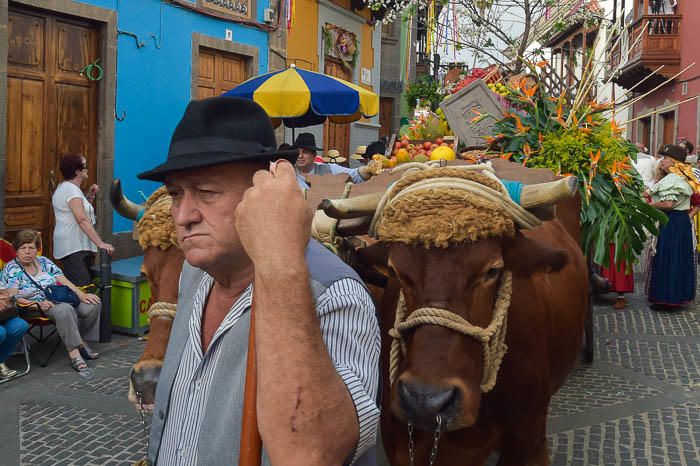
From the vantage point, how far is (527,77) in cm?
645

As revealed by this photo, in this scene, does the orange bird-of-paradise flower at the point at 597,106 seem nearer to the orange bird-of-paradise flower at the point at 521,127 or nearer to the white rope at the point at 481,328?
the orange bird-of-paradise flower at the point at 521,127

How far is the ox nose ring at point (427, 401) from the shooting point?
2.61 metres

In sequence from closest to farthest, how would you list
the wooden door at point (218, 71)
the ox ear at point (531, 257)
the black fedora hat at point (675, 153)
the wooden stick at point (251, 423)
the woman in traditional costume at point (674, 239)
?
the wooden stick at point (251, 423) < the ox ear at point (531, 257) < the woman in traditional costume at point (674, 239) < the black fedora hat at point (675, 153) < the wooden door at point (218, 71)

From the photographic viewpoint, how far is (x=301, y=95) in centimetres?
908

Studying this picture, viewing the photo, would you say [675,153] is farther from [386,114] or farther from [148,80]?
[386,114]

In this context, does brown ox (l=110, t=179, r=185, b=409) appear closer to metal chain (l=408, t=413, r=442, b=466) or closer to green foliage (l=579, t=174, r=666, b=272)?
metal chain (l=408, t=413, r=442, b=466)

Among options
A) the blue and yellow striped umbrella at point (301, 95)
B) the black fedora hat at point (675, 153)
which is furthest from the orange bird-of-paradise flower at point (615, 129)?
the black fedora hat at point (675, 153)

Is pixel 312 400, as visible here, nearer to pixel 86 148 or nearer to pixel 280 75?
pixel 280 75

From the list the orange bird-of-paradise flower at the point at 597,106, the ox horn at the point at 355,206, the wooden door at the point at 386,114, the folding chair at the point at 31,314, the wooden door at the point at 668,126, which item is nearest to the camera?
the ox horn at the point at 355,206

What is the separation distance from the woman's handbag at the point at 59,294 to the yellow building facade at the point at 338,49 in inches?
349

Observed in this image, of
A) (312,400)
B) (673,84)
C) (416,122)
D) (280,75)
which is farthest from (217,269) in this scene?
(673,84)

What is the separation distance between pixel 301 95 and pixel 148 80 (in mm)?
3248

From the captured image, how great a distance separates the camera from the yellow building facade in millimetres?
16259

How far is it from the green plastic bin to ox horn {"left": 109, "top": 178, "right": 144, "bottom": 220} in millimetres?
4319
